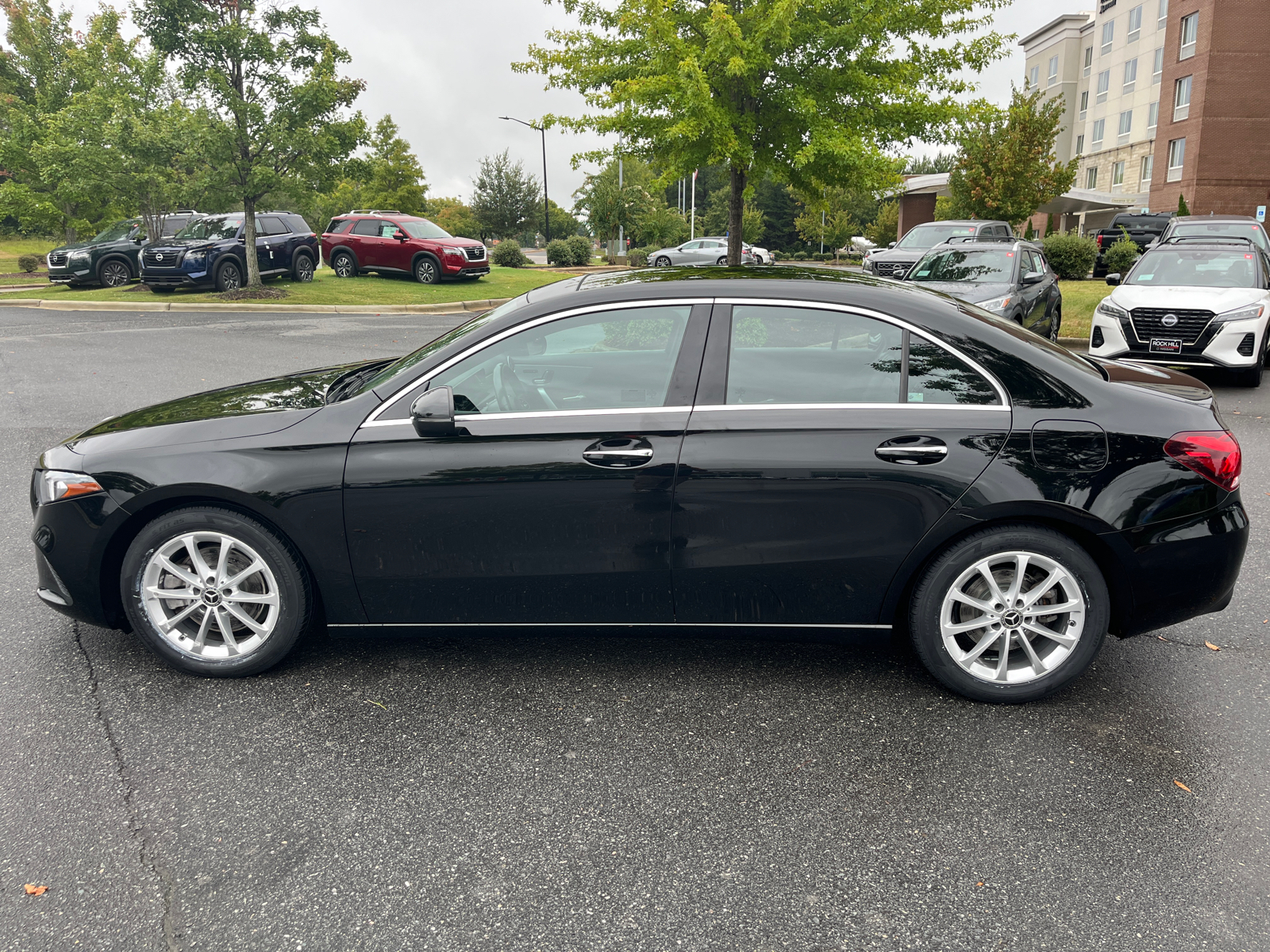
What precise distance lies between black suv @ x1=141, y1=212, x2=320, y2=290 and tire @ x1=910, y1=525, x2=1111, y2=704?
21968 mm

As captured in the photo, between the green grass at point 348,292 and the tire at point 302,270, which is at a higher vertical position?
the tire at point 302,270

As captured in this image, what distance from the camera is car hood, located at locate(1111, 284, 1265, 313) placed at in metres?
11.0

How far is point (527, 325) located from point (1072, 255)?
26.7 metres

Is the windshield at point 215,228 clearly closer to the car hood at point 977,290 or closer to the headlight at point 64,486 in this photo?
the car hood at point 977,290

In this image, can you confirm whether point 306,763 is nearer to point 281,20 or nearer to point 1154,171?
point 281,20

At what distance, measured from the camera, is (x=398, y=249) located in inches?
990

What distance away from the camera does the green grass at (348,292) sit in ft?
69.6

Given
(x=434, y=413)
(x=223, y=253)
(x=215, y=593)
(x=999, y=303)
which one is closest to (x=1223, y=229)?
(x=999, y=303)

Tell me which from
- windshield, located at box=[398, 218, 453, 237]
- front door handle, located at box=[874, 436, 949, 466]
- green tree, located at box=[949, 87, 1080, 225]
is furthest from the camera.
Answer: green tree, located at box=[949, 87, 1080, 225]

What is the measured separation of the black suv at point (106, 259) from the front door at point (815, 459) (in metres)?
23.9

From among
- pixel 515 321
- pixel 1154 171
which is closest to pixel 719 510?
pixel 515 321

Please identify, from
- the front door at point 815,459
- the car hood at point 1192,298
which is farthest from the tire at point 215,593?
the car hood at point 1192,298

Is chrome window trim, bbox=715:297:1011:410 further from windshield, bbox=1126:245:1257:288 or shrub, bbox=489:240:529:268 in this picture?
shrub, bbox=489:240:529:268

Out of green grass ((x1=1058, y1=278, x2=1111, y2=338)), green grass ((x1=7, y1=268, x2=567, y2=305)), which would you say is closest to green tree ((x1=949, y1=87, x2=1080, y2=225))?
green grass ((x1=1058, y1=278, x2=1111, y2=338))
